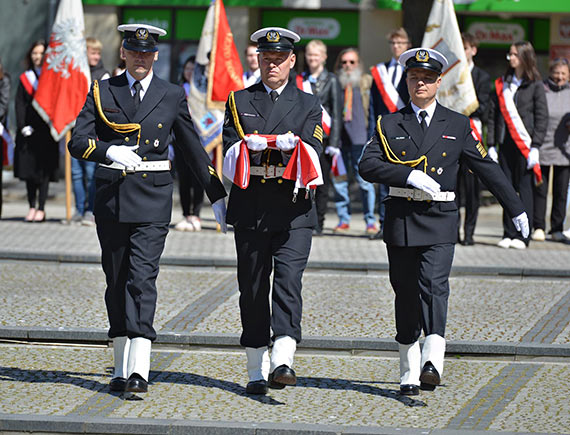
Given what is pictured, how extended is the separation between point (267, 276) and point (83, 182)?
26.7 feet

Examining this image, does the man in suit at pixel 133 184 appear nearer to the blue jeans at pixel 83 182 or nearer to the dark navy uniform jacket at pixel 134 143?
the dark navy uniform jacket at pixel 134 143

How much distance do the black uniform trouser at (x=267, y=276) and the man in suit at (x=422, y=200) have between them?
1.77 ft

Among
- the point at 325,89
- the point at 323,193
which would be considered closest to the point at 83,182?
the point at 323,193

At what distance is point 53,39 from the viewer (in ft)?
48.4

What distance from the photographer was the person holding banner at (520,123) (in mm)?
13422

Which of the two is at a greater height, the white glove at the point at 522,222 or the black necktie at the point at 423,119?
the black necktie at the point at 423,119

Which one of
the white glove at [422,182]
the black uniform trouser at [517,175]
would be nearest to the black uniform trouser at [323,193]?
the black uniform trouser at [517,175]

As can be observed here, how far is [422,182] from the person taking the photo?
676 cm

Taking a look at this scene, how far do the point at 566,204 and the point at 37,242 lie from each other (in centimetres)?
600

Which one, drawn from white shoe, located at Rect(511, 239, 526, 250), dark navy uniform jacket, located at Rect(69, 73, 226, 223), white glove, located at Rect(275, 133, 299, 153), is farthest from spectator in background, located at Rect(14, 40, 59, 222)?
white glove, located at Rect(275, 133, 299, 153)

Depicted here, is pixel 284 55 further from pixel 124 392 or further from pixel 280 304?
pixel 124 392

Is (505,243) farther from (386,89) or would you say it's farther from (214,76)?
(214,76)

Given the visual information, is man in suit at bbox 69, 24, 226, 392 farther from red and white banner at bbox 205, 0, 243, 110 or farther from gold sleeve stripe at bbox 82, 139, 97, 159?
red and white banner at bbox 205, 0, 243, 110

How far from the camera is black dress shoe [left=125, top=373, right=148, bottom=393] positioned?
677 centimetres
